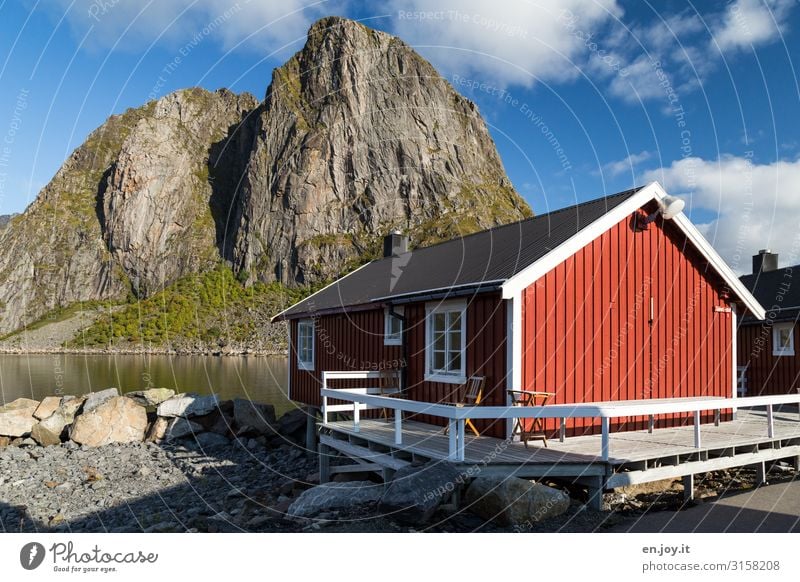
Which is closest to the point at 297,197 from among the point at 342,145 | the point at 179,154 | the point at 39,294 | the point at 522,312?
the point at 342,145

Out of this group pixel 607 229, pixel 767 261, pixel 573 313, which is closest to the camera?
pixel 573 313

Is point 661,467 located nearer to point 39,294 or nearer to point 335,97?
point 335,97

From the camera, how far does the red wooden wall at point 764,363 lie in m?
18.2

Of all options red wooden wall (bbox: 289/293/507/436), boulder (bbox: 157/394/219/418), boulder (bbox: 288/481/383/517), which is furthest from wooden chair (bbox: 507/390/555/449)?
boulder (bbox: 157/394/219/418)

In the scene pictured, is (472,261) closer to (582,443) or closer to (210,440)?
(582,443)

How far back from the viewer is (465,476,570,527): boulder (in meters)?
7.14

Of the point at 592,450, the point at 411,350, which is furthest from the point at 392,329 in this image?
the point at 592,450

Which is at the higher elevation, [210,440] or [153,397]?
[153,397]

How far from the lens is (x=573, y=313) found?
433 inches

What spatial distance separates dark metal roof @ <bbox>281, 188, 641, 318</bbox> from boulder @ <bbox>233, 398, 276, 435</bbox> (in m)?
3.21

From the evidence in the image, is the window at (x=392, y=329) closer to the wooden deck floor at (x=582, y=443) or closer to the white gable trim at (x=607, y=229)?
the wooden deck floor at (x=582, y=443)

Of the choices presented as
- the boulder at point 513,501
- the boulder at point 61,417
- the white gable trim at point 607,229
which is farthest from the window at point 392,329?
the boulder at point 61,417

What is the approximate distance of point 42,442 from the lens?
59.2ft

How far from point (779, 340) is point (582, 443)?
40.9 feet
